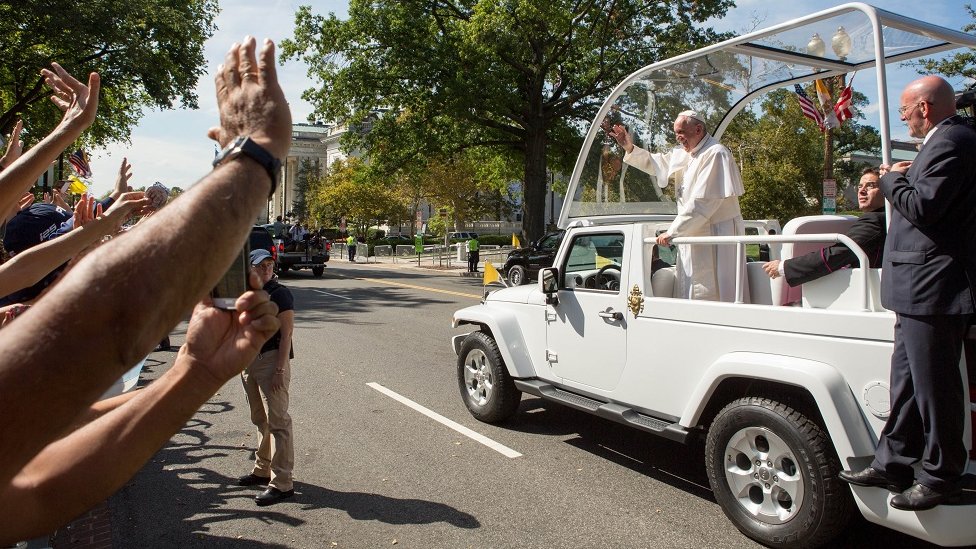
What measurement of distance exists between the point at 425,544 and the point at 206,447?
2717 mm

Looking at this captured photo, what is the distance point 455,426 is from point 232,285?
4962 mm

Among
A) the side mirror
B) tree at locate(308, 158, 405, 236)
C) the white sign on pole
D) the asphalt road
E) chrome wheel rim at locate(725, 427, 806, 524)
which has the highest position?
tree at locate(308, 158, 405, 236)

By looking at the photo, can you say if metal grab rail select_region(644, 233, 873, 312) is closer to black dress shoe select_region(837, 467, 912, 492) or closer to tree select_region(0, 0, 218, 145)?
black dress shoe select_region(837, 467, 912, 492)

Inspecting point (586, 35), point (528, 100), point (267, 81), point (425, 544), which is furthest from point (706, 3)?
point (267, 81)

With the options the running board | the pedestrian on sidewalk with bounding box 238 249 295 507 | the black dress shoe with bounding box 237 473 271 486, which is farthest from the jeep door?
the black dress shoe with bounding box 237 473 271 486

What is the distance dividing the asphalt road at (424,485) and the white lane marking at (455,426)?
0.07 m

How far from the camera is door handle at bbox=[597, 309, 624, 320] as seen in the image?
4820 millimetres

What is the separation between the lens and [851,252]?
12.4 feet

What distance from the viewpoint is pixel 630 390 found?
469 cm

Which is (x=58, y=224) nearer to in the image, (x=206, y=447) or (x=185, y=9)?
(x=206, y=447)

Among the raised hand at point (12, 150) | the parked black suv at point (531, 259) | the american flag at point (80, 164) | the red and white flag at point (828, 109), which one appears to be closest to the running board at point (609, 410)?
the raised hand at point (12, 150)

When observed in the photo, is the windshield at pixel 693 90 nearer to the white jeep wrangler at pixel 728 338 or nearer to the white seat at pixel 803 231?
the white jeep wrangler at pixel 728 338

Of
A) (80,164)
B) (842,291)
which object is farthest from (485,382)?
(80,164)

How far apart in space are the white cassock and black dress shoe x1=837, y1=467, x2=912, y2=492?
156 centimetres
